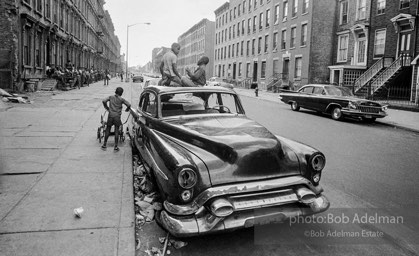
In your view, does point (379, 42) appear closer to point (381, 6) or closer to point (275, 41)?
point (381, 6)

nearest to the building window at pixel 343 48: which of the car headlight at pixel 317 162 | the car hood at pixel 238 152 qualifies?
the car headlight at pixel 317 162

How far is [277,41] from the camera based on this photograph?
40125 millimetres

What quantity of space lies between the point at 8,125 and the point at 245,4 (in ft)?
153

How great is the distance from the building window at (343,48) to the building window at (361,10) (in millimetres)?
2189

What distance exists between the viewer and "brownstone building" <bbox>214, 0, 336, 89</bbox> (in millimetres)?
33000

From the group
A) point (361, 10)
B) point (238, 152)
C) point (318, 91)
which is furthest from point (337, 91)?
point (361, 10)

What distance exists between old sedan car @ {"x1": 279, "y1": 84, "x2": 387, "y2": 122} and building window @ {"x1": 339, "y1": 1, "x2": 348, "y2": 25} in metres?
16.8

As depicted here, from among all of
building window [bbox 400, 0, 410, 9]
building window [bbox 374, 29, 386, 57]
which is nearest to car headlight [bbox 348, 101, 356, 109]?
building window [bbox 400, 0, 410, 9]

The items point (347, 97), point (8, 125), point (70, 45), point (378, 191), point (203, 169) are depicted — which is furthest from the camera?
point (70, 45)

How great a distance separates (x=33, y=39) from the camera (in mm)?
22062

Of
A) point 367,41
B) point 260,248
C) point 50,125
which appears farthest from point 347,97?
point 367,41

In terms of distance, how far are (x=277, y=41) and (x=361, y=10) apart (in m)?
12.4

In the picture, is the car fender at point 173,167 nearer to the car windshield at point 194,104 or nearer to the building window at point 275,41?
the car windshield at point 194,104

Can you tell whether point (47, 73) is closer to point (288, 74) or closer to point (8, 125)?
point (8, 125)
